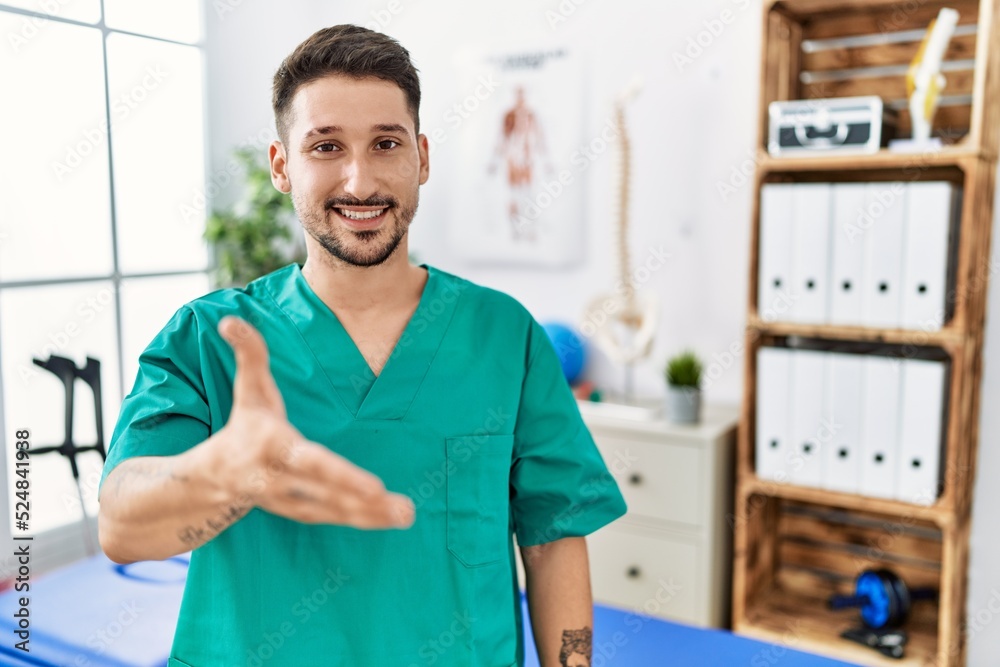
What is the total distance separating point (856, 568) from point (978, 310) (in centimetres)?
83

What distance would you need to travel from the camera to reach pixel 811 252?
215cm

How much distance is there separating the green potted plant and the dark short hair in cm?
204

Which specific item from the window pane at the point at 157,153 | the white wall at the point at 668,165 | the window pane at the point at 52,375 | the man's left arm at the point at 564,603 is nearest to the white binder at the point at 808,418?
the white wall at the point at 668,165

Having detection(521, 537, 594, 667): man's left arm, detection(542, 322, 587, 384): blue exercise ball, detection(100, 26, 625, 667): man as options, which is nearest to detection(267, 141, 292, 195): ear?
detection(100, 26, 625, 667): man

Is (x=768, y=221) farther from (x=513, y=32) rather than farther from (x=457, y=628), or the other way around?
(x=457, y=628)

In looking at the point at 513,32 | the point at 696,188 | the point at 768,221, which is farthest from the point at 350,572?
the point at 513,32

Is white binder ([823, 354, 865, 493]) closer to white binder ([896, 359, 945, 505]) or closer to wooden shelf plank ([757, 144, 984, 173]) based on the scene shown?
white binder ([896, 359, 945, 505])

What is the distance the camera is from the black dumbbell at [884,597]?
7.32 ft

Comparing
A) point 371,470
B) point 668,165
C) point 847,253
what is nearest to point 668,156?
point 668,165

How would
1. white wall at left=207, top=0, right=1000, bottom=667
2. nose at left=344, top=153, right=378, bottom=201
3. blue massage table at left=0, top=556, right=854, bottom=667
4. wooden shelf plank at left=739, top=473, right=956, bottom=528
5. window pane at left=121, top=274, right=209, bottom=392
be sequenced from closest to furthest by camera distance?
1. nose at left=344, top=153, right=378, bottom=201
2. blue massage table at left=0, top=556, right=854, bottom=667
3. wooden shelf plank at left=739, top=473, right=956, bottom=528
4. white wall at left=207, top=0, right=1000, bottom=667
5. window pane at left=121, top=274, right=209, bottom=392

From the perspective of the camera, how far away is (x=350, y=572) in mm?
980

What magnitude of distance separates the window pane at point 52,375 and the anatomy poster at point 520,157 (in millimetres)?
1292

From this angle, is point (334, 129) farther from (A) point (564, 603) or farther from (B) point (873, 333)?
(B) point (873, 333)

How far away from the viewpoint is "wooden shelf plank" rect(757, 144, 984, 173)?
1961 millimetres
